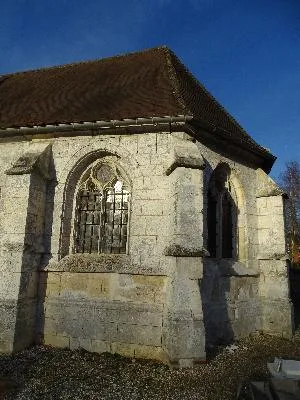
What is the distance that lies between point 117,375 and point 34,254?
3164 mm

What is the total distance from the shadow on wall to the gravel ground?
1.36 feet

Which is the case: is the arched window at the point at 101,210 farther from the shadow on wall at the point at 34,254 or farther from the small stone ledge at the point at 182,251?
the small stone ledge at the point at 182,251

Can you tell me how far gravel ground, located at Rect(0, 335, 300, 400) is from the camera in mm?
4766

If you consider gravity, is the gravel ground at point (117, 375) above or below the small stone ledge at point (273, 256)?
below

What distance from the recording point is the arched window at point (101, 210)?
7.55m

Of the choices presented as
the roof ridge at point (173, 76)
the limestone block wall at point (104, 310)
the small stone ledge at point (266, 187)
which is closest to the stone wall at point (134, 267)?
the limestone block wall at point (104, 310)

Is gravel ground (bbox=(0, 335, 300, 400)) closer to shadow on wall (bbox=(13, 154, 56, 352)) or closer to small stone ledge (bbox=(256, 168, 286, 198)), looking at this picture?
shadow on wall (bbox=(13, 154, 56, 352))

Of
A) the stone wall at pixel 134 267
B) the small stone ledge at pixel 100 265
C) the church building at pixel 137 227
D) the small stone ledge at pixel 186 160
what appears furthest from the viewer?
the small stone ledge at pixel 100 265

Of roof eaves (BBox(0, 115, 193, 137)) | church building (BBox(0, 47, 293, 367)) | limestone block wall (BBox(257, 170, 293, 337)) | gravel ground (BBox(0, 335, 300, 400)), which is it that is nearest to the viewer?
gravel ground (BBox(0, 335, 300, 400))

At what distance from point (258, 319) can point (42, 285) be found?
5.36m

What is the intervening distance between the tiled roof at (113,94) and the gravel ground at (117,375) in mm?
4915

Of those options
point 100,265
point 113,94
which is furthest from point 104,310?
point 113,94

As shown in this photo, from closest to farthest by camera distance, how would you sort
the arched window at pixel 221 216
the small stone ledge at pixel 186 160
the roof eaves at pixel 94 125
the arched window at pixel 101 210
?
the small stone ledge at pixel 186 160, the roof eaves at pixel 94 125, the arched window at pixel 101 210, the arched window at pixel 221 216

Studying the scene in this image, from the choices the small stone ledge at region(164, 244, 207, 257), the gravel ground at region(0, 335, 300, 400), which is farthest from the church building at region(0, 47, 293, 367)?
the gravel ground at region(0, 335, 300, 400)
